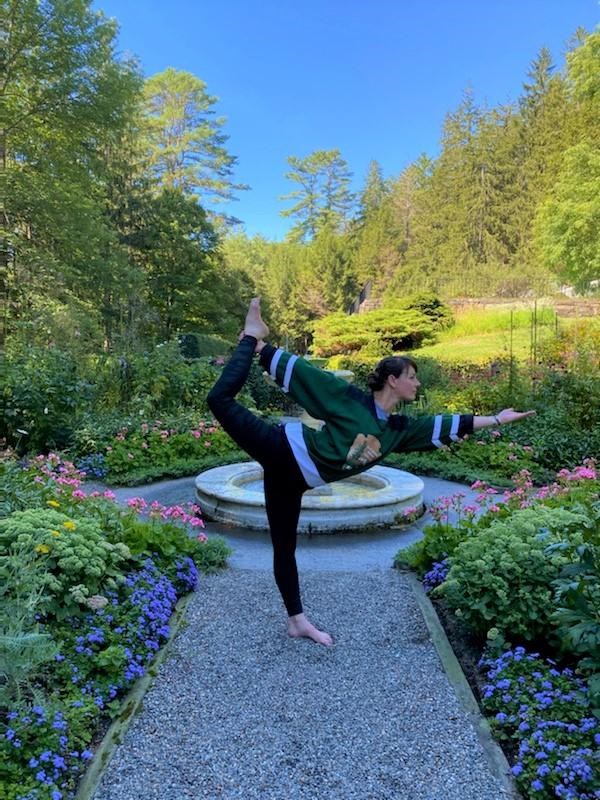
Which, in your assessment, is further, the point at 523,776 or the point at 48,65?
the point at 48,65

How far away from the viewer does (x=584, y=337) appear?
11.1 meters

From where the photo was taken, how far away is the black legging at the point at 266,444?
227cm

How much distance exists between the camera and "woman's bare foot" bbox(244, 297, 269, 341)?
7.59 feet

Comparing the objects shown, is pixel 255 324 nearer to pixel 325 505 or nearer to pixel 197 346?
pixel 325 505

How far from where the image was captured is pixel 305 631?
275cm

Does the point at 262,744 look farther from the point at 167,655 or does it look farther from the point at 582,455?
the point at 582,455

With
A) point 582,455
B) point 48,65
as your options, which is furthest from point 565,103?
point 582,455

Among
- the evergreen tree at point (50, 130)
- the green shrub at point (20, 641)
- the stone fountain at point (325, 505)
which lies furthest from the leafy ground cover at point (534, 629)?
the evergreen tree at point (50, 130)

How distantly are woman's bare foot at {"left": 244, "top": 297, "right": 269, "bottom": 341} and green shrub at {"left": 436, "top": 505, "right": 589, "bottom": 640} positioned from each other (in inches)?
55.4

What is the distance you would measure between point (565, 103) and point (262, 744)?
3112cm

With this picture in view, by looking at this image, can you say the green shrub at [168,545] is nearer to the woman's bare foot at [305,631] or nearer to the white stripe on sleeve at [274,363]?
the woman's bare foot at [305,631]

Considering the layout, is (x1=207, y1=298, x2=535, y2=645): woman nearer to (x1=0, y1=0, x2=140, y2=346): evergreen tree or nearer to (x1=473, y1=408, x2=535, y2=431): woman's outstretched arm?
(x1=473, y1=408, x2=535, y2=431): woman's outstretched arm

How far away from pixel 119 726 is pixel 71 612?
645 millimetres

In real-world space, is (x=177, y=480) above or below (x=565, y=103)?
below
